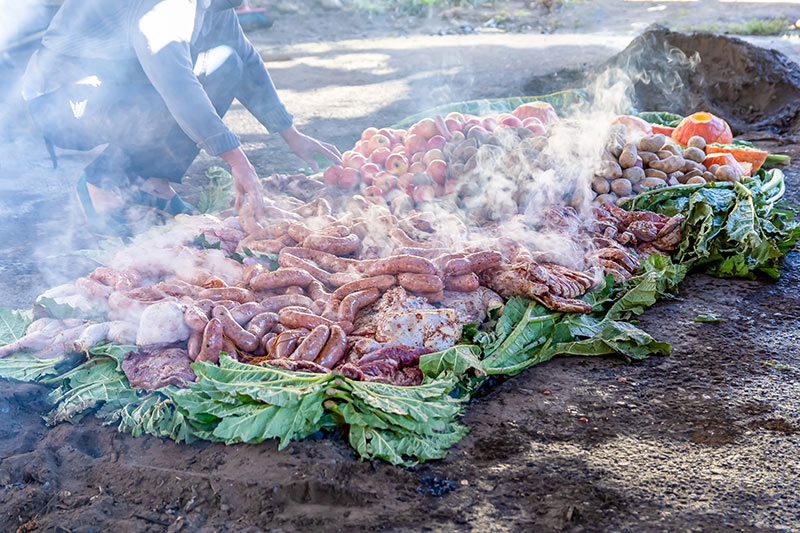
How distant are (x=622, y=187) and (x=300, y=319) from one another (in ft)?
9.74

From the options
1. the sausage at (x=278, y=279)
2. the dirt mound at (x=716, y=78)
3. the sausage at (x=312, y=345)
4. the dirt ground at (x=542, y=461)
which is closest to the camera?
the dirt ground at (x=542, y=461)

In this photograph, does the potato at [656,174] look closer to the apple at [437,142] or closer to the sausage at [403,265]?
the apple at [437,142]

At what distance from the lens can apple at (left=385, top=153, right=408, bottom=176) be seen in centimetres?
498

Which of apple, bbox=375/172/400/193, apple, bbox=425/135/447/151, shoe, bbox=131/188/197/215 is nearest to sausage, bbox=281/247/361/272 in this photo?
apple, bbox=375/172/400/193

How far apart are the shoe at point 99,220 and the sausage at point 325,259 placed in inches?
74.4

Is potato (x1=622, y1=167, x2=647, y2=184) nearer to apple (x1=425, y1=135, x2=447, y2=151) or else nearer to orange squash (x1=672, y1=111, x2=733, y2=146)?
orange squash (x1=672, y1=111, x2=733, y2=146)

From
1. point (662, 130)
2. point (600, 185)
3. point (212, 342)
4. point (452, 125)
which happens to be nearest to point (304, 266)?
point (212, 342)

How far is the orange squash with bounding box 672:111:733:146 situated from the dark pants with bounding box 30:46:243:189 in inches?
164

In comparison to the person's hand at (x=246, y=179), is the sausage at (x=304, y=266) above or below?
below

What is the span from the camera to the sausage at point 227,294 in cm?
324

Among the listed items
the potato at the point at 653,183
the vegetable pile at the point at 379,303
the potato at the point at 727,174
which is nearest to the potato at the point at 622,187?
the vegetable pile at the point at 379,303

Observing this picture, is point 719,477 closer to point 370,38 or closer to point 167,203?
point 167,203

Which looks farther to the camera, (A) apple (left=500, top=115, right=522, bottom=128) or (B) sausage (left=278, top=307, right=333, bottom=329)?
(A) apple (left=500, top=115, right=522, bottom=128)

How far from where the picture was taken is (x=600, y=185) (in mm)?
4719
